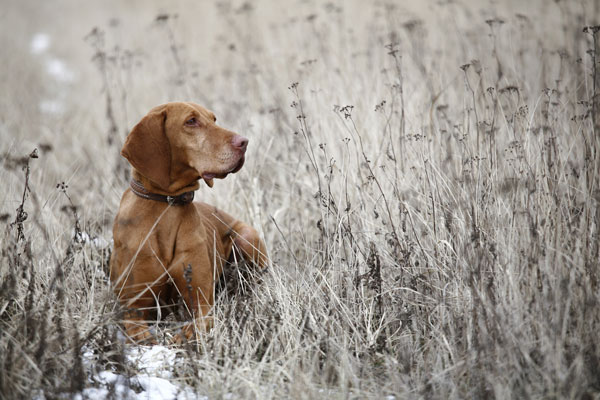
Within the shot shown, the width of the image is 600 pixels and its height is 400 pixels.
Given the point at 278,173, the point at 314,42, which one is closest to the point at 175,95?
the point at 314,42

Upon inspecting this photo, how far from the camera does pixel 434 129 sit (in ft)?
13.4

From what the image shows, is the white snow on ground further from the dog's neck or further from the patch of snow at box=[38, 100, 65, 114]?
the patch of snow at box=[38, 100, 65, 114]

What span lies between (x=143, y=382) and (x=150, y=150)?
3.69ft

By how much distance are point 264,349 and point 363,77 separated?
3085 mm

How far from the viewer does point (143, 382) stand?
2.65 meters

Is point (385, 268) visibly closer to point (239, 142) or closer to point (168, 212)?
point (239, 142)

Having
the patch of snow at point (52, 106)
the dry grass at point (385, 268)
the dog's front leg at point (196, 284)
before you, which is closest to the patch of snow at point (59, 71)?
the patch of snow at point (52, 106)

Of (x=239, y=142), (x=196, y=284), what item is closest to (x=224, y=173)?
(x=239, y=142)

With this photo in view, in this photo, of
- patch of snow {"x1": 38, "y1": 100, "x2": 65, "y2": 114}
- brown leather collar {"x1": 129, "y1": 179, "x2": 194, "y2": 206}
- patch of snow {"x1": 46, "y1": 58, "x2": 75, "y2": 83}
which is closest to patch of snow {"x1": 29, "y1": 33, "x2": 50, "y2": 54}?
patch of snow {"x1": 46, "y1": 58, "x2": 75, "y2": 83}

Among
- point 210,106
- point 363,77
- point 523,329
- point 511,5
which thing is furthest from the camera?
point 511,5

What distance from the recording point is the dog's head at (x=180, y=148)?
9.78 ft

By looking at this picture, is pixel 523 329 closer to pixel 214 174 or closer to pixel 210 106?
pixel 214 174

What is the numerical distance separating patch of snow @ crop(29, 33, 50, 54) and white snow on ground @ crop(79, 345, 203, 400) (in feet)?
28.7

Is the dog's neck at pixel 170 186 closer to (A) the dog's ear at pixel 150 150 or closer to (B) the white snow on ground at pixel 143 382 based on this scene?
(A) the dog's ear at pixel 150 150
